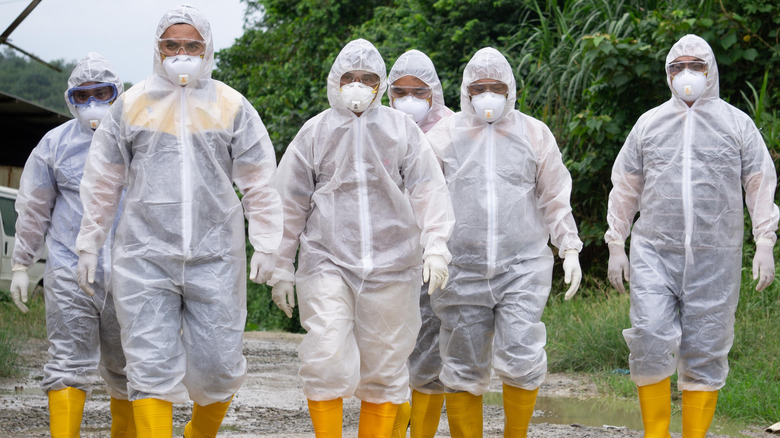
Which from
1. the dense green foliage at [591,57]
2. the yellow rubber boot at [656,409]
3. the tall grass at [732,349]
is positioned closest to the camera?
the yellow rubber boot at [656,409]

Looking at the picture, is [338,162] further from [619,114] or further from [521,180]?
[619,114]

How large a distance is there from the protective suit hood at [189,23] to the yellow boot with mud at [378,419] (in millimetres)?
1588

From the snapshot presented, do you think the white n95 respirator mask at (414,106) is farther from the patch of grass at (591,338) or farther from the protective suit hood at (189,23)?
the patch of grass at (591,338)

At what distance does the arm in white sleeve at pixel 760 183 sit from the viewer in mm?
4941

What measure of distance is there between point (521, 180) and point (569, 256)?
0.44 m

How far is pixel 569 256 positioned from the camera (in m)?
4.79

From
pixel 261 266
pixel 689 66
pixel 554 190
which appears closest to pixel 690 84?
pixel 689 66

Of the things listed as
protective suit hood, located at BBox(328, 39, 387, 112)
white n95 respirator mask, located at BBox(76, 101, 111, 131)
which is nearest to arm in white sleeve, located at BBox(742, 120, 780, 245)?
protective suit hood, located at BBox(328, 39, 387, 112)

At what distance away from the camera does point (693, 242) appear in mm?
4855

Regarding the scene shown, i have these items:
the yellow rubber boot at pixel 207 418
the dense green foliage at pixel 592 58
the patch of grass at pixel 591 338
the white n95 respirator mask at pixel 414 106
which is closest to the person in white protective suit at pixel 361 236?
the yellow rubber boot at pixel 207 418

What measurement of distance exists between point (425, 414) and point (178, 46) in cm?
220

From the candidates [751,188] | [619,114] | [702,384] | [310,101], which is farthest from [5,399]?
[310,101]

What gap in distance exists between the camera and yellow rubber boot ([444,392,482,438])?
4824mm

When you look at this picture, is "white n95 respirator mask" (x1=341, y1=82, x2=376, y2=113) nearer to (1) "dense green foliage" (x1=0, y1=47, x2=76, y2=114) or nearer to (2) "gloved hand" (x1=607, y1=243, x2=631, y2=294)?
(2) "gloved hand" (x1=607, y1=243, x2=631, y2=294)
